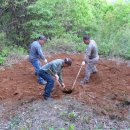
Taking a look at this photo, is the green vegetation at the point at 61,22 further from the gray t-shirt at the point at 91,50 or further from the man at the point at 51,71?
the man at the point at 51,71

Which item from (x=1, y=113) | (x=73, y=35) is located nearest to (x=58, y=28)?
(x=73, y=35)

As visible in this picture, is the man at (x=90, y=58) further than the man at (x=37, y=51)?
No

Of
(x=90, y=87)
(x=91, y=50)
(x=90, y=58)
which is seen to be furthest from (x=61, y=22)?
(x=90, y=87)

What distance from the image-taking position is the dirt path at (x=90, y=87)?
9.71m

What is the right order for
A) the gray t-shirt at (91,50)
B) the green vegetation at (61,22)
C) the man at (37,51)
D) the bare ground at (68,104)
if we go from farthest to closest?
the green vegetation at (61,22), the man at (37,51), the gray t-shirt at (91,50), the bare ground at (68,104)

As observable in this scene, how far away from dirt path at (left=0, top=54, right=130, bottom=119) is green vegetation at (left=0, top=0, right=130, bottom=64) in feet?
10.0

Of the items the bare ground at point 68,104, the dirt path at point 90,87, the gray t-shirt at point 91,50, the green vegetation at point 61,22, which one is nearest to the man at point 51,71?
the bare ground at point 68,104

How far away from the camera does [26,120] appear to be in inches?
354

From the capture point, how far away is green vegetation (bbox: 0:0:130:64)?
16.4m

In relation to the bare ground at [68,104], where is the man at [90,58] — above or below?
above

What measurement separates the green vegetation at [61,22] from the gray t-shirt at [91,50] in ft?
15.4

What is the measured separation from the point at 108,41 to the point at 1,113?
317 inches

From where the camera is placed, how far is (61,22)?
17.6 metres

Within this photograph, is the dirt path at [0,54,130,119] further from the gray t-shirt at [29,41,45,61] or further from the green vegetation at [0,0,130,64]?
the green vegetation at [0,0,130,64]
